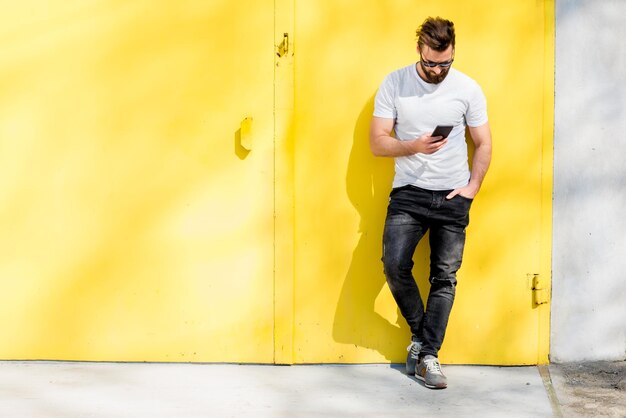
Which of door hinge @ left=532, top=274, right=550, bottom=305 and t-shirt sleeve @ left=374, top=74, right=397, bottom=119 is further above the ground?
t-shirt sleeve @ left=374, top=74, right=397, bottom=119

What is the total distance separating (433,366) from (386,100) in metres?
1.39

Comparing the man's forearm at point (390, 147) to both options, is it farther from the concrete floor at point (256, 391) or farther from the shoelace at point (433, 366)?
the concrete floor at point (256, 391)

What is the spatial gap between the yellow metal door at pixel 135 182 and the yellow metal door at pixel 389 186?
24 cm

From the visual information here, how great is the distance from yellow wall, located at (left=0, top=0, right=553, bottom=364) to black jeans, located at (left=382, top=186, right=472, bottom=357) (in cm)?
24

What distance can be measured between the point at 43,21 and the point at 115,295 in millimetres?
1537

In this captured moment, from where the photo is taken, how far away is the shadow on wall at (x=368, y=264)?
6211 mm

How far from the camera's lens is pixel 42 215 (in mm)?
6320

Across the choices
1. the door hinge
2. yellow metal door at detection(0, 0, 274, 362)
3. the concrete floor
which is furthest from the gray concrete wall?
yellow metal door at detection(0, 0, 274, 362)

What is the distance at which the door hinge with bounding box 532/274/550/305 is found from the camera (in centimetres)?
621

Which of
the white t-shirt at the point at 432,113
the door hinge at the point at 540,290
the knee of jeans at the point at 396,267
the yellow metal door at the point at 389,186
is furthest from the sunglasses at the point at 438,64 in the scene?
the door hinge at the point at 540,290

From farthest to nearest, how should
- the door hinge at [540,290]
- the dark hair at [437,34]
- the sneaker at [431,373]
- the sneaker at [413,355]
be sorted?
the door hinge at [540,290] < the sneaker at [413,355] < the sneaker at [431,373] < the dark hair at [437,34]

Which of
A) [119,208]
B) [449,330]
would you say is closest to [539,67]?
[449,330]

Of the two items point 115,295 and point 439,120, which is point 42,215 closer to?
point 115,295

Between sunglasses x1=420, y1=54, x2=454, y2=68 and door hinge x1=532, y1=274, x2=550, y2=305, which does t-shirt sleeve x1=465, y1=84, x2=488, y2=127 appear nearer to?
sunglasses x1=420, y1=54, x2=454, y2=68
